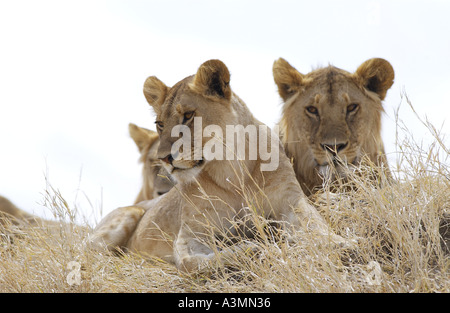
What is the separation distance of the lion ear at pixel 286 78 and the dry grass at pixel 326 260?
1.21 meters

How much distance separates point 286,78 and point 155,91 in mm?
1269

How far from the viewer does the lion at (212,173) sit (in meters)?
3.87

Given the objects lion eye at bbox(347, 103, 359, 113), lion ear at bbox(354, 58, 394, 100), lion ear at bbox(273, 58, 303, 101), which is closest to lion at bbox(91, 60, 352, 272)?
lion eye at bbox(347, 103, 359, 113)

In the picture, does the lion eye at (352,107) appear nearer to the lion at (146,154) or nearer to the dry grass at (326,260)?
the dry grass at (326,260)

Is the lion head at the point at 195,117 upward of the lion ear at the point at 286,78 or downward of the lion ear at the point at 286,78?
downward

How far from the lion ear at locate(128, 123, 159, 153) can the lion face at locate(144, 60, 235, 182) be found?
3.12 metres

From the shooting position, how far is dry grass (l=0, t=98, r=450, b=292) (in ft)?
9.97

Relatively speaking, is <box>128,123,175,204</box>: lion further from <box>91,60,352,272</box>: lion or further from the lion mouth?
the lion mouth

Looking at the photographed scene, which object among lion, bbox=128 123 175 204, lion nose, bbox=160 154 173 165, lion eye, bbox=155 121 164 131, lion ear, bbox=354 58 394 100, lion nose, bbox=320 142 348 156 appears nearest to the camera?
lion nose, bbox=160 154 173 165

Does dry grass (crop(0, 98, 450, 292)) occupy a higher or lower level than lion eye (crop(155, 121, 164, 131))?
lower

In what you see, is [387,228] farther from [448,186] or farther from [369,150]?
[369,150]

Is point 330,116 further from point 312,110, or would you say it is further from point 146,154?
point 146,154

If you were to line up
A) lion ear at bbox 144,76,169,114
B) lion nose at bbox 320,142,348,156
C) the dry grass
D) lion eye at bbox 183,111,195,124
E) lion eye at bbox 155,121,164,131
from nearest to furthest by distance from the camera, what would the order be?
1. the dry grass
2. lion eye at bbox 183,111,195,124
3. lion eye at bbox 155,121,164,131
4. lion ear at bbox 144,76,169,114
5. lion nose at bbox 320,142,348,156

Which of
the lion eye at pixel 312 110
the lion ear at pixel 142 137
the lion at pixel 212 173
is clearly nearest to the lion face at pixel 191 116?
the lion at pixel 212 173
